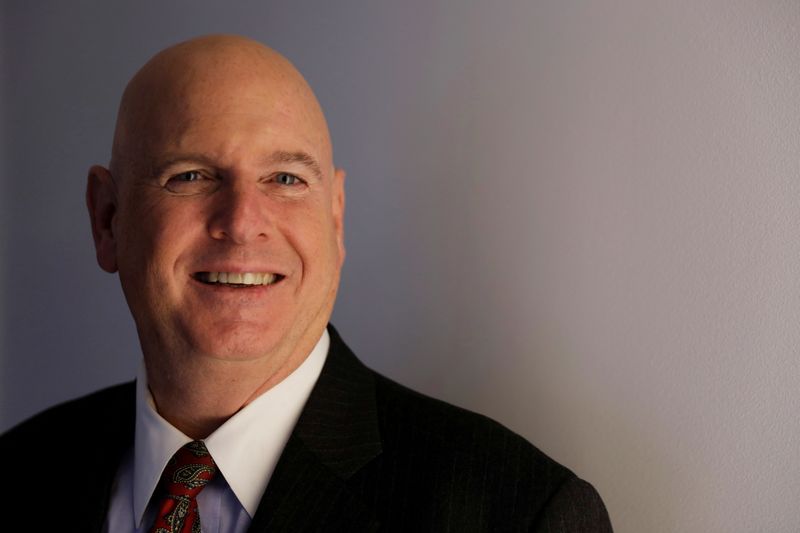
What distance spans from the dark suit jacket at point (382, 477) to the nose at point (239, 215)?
318 millimetres

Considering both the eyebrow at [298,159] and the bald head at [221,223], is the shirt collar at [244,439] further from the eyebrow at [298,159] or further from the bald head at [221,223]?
the eyebrow at [298,159]

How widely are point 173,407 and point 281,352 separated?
250 mm

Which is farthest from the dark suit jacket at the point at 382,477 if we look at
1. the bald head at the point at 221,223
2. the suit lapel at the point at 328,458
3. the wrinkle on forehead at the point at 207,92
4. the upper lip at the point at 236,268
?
the wrinkle on forehead at the point at 207,92

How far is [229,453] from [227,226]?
42cm

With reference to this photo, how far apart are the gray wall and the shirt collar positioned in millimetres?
398

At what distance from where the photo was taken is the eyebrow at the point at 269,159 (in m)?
1.70

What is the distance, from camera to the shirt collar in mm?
1699

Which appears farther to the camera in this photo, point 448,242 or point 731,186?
point 448,242

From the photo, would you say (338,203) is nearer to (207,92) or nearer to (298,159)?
(298,159)

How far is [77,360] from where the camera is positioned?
2.68m

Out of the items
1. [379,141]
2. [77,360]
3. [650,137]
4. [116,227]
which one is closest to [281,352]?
[116,227]

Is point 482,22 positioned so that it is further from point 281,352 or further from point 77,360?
point 77,360

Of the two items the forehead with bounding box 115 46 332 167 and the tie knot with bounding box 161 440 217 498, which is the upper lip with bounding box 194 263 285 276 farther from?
the tie knot with bounding box 161 440 217 498

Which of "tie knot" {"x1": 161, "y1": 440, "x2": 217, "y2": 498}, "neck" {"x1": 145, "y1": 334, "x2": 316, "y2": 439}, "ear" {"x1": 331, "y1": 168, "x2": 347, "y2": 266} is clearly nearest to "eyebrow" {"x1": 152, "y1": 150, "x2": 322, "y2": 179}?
"ear" {"x1": 331, "y1": 168, "x2": 347, "y2": 266}
